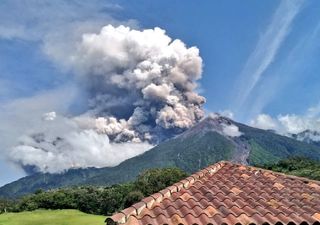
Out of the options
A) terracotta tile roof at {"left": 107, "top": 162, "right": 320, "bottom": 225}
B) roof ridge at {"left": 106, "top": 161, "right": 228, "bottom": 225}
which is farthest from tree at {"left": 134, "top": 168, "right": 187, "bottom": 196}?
terracotta tile roof at {"left": 107, "top": 162, "right": 320, "bottom": 225}

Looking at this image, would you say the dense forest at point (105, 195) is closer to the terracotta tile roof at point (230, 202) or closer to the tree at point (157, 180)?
the tree at point (157, 180)

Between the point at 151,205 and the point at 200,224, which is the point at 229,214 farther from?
the point at 151,205

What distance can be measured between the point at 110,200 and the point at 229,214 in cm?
10491

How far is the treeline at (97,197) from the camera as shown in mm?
106188

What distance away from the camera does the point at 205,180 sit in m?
13.1

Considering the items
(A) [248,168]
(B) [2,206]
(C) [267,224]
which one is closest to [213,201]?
(C) [267,224]

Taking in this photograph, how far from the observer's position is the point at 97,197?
115375mm

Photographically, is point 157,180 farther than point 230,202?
Yes

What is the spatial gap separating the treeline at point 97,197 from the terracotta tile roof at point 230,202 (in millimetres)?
92224

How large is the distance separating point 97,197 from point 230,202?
107 m

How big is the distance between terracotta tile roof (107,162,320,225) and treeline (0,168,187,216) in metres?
92.2

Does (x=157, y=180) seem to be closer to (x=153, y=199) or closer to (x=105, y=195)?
(x=105, y=195)

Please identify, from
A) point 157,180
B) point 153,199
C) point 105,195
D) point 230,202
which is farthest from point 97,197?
point 153,199

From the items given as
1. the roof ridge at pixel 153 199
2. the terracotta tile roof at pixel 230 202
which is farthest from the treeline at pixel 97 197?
the terracotta tile roof at pixel 230 202
